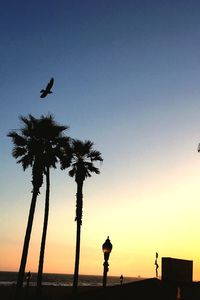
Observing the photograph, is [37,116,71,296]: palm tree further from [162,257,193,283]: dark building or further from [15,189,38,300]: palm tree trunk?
[162,257,193,283]: dark building

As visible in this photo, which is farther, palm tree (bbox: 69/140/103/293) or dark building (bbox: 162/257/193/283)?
palm tree (bbox: 69/140/103/293)

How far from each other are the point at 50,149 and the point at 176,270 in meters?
16.1

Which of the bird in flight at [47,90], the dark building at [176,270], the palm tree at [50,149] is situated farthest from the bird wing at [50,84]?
the dark building at [176,270]

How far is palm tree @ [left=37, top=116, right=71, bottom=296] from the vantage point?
32906 mm

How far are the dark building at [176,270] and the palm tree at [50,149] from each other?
46.2 ft

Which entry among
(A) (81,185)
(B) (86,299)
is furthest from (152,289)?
(A) (81,185)

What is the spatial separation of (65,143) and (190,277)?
16224mm

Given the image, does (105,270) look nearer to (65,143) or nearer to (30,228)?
Result: (30,228)

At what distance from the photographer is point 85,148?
37844 mm

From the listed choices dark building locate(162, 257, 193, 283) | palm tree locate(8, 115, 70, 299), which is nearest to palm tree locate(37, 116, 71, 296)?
palm tree locate(8, 115, 70, 299)

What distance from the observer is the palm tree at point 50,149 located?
32906 mm

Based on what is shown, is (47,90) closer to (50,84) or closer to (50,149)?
(50,84)

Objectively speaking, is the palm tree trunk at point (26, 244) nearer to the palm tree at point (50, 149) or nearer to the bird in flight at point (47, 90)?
the palm tree at point (50, 149)

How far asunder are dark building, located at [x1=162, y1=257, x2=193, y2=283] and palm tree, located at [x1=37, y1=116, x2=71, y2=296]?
14089 mm
